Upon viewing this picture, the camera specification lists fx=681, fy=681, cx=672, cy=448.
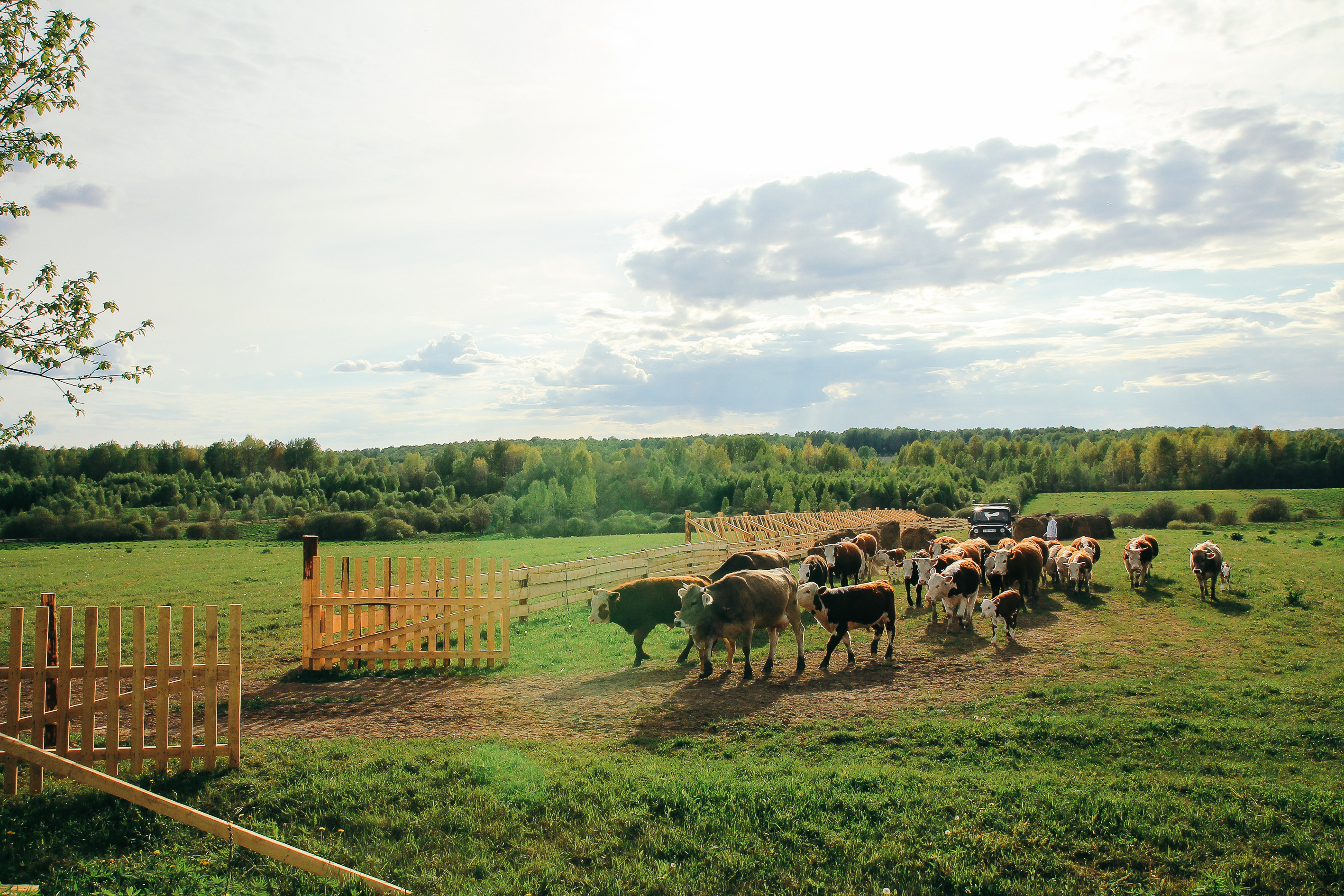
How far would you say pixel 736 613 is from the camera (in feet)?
35.4

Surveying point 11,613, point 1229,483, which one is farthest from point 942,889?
point 1229,483

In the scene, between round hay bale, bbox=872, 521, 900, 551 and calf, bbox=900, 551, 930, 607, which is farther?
round hay bale, bbox=872, 521, 900, 551

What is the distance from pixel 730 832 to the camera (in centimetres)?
539

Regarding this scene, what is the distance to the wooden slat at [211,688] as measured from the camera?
21.2 feet

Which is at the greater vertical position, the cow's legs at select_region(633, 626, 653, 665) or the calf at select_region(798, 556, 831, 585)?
the calf at select_region(798, 556, 831, 585)

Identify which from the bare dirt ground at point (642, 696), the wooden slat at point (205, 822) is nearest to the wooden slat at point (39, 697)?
the wooden slat at point (205, 822)

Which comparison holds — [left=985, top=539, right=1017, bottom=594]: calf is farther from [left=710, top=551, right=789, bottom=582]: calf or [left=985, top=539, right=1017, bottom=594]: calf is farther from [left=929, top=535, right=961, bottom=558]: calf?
[left=710, top=551, right=789, bottom=582]: calf

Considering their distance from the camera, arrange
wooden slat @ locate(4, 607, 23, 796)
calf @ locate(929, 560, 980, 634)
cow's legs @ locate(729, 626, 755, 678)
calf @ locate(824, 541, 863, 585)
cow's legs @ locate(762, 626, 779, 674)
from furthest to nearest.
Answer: calf @ locate(824, 541, 863, 585) < calf @ locate(929, 560, 980, 634) < cow's legs @ locate(762, 626, 779, 674) < cow's legs @ locate(729, 626, 755, 678) < wooden slat @ locate(4, 607, 23, 796)

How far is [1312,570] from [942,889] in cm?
2284

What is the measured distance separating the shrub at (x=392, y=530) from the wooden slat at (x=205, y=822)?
51610 millimetres

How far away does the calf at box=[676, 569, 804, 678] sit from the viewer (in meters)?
10.7

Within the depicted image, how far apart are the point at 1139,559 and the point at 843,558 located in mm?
7627

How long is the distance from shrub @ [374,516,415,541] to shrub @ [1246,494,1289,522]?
63176 mm

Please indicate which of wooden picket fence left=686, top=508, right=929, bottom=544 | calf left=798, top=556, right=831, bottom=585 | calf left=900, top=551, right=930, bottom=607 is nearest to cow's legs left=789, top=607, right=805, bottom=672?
calf left=798, top=556, right=831, bottom=585
